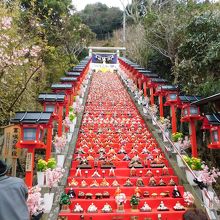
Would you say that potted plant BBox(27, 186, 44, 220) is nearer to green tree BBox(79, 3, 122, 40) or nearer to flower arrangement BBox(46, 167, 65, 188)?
flower arrangement BBox(46, 167, 65, 188)

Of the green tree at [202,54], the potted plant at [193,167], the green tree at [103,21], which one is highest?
the green tree at [103,21]

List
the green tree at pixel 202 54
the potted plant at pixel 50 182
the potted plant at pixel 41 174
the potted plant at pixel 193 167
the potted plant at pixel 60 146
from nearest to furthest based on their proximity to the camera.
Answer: the potted plant at pixel 50 182 → the potted plant at pixel 41 174 → the potted plant at pixel 193 167 → the potted plant at pixel 60 146 → the green tree at pixel 202 54

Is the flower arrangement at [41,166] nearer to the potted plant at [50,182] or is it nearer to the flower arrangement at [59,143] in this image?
the potted plant at [50,182]

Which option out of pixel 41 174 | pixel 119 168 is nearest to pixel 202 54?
pixel 119 168

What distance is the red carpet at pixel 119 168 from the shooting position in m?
7.65

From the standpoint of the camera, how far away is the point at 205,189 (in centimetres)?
716

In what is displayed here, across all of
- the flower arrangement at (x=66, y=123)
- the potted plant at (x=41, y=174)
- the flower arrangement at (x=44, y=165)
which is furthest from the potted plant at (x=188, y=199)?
the flower arrangement at (x=66, y=123)

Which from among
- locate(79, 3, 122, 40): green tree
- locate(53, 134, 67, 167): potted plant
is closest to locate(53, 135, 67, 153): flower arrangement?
locate(53, 134, 67, 167): potted plant

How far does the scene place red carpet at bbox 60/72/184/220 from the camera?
765 centimetres

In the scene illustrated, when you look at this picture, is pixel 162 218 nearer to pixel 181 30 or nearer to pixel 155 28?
pixel 181 30

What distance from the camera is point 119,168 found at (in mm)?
9875

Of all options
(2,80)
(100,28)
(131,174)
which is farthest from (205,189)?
(100,28)

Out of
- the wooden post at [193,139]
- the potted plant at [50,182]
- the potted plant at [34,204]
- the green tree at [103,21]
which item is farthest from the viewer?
the green tree at [103,21]

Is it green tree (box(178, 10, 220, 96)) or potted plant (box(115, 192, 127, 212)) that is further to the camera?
green tree (box(178, 10, 220, 96))
